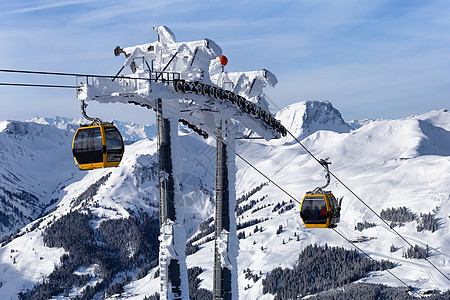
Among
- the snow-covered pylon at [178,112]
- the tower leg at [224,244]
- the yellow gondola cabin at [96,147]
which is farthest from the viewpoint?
the tower leg at [224,244]

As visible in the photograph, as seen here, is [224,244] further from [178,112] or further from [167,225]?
[178,112]

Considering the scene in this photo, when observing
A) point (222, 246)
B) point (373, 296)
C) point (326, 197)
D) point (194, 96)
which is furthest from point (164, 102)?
point (373, 296)

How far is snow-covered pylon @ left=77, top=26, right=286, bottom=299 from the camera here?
104 ft

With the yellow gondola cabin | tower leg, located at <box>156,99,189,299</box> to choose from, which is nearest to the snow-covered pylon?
tower leg, located at <box>156,99,189,299</box>

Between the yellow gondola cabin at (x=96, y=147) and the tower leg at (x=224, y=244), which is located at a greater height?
the yellow gondola cabin at (x=96, y=147)

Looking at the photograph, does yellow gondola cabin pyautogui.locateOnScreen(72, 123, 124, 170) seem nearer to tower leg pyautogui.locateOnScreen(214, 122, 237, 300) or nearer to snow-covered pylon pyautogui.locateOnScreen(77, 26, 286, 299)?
snow-covered pylon pyautogui.locateOnScreen(77, 26, 286, 299)

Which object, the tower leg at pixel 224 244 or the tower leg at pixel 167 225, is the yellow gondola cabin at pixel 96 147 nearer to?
the tower leg at pixel 167 225

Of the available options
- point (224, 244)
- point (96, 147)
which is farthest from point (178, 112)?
point (224, 244)

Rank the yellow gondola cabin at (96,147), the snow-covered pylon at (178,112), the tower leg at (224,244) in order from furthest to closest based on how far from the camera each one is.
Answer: the tower leg at (224,244)
the snow-covered pylon at (178,112)
the yellow gondola cabin at (96,147)

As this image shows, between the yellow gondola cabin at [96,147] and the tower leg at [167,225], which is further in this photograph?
the tower leg at [167,225]

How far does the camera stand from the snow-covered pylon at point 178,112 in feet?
104

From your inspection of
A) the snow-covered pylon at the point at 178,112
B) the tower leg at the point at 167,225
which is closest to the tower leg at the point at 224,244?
the snow-covered pylon at the point at 178,112

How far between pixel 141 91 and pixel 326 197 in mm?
14636

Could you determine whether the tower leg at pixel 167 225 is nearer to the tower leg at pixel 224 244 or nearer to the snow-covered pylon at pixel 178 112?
the snow-covered pylon at pixel 178 112
